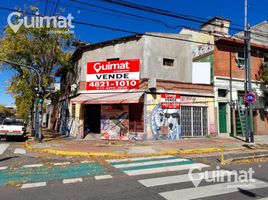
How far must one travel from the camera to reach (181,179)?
24.5ft

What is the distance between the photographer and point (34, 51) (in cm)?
1914

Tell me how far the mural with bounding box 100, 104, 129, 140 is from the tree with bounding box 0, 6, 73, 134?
16.6ft

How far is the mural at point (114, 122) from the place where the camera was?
18.1m

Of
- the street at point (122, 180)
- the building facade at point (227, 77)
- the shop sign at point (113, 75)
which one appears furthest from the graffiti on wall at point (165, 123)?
the street at point (122, 180)

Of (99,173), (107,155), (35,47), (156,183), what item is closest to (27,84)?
(35,47)

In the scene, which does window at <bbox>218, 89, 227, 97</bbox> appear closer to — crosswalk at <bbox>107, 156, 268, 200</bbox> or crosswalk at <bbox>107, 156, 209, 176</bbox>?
crosswalk at <bbox>107, 156, 209, 176</bbox>

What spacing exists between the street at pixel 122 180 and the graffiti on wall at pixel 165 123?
6904 mm

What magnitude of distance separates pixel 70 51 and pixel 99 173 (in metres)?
14.8

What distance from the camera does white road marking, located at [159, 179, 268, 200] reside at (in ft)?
19.4

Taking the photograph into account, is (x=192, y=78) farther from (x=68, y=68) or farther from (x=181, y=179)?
(x=181, y=179)

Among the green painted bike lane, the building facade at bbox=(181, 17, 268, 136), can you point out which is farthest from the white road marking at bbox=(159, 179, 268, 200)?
the building facade at bbox=(181, 17, 268, 136)

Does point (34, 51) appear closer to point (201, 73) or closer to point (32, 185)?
point (201, 73)

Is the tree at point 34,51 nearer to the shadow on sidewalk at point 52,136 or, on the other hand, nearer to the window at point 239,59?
the shadow on sidewalk at point 52,136

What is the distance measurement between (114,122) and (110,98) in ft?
6.16
